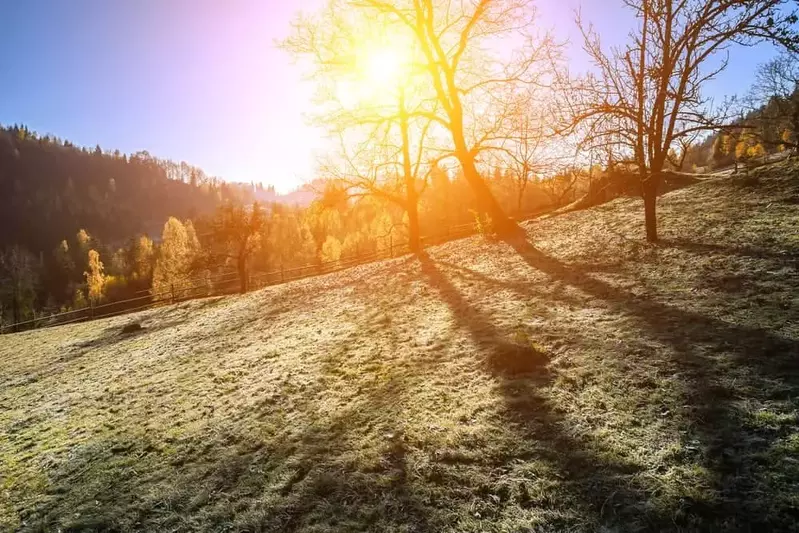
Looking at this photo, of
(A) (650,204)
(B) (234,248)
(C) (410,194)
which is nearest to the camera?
(A) (650,204)

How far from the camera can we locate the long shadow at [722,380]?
2.89m

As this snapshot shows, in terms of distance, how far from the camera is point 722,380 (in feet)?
13.6

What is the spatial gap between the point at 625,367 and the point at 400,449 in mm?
2846

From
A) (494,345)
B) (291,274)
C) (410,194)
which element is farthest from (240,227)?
(494,345)

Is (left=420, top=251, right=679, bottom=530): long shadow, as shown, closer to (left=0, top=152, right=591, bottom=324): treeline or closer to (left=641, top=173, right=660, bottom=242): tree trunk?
(left=641, top=173, right=660, bottom=242): tree trunk

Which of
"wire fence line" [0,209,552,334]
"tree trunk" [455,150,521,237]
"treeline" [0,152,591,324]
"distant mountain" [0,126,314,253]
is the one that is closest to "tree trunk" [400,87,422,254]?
"treeline" [0,152,591,324]

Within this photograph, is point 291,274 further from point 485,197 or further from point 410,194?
point 485,197

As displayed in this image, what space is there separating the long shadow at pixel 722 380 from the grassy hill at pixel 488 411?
0.02 meters

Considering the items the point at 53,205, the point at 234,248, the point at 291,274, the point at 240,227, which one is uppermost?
the point at 53,205

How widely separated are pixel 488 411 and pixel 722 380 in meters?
2.42

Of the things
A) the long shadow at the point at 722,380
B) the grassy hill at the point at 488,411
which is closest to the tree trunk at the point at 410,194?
the grassy hill at the point at 488,411

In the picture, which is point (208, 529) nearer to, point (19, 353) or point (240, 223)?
point (19, 353)

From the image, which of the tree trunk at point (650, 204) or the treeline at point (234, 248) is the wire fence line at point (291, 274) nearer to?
the treeline at point (234, 248)

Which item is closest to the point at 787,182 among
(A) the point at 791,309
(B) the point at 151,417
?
(A) the point at 791,309
